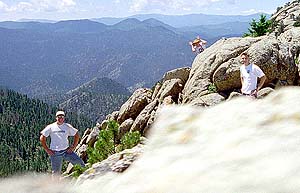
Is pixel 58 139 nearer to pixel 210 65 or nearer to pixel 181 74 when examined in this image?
pixel 210 65

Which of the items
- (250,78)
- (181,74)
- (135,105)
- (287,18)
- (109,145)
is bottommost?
(135,105)

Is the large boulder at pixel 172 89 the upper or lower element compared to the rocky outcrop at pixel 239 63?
lower

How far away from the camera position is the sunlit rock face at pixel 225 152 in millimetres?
4151

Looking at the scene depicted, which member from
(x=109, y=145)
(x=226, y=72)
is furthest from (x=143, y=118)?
(x=226, y=72)

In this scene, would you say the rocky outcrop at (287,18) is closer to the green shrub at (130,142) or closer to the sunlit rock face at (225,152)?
the green shrub at (130,142)

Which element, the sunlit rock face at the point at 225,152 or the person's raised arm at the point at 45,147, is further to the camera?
the person's raised arm at the point at 45,147

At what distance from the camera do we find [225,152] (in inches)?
193

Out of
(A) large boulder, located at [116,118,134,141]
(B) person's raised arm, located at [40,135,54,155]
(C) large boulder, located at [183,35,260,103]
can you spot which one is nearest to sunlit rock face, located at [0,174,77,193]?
(B) person's raised arm, located at [40,135,54,155]

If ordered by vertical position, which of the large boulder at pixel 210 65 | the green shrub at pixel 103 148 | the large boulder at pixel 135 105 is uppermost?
the large boulder at pixel 210 65

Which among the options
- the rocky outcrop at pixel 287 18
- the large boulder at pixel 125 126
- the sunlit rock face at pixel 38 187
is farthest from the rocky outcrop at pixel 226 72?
the sunlit rock face at pixel 38 187

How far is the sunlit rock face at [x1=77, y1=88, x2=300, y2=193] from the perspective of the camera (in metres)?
4.15

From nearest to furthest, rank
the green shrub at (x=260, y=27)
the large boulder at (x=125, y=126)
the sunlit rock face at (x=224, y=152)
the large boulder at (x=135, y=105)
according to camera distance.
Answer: the sunlit rock face at (x=224, y=152) → the large boulder at (x=125, y=126) → the green shrub at (x=260, y=27) → the large boulder at (x=135, y=105)

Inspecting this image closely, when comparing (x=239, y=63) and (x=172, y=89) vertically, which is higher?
(x=239, y=63)

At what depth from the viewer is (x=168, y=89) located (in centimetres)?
3825
